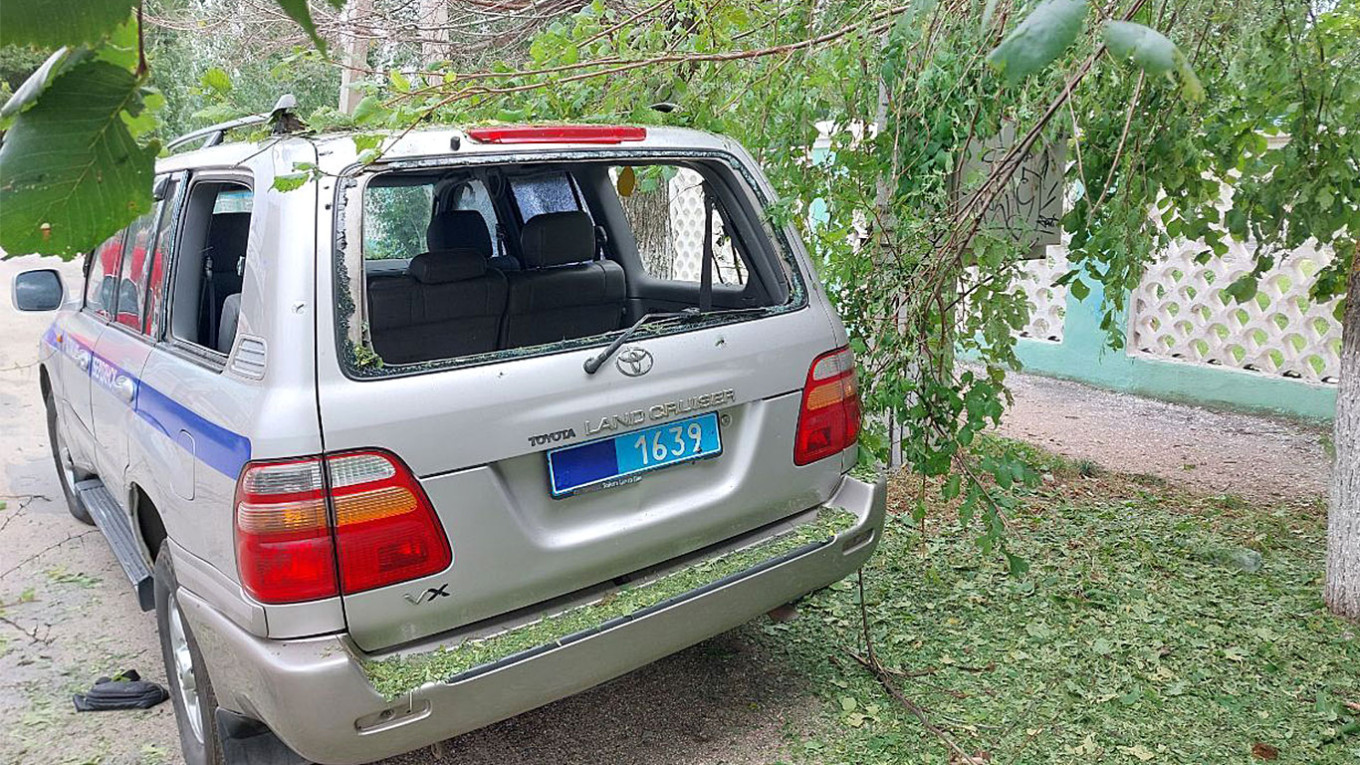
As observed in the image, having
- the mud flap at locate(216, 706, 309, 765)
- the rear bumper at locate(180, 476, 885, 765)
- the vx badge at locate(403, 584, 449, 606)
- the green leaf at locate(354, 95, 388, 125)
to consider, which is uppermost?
the green leaf at locate(354, 95, 388, 125)

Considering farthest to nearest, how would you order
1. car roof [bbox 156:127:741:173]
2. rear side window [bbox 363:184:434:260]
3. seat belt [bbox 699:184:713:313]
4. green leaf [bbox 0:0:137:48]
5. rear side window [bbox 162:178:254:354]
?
1. rear side window [bbox 363:184:434:260]
2. seat belt [bbox 699:184:713:313]
3. rear side window [bbox 162:178:254:354]
4. car roof [bbox 156:127:741:173]
5. green leaf [bbox 0:0:137:48]

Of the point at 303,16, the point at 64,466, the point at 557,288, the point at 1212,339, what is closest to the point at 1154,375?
the point at 1212,339

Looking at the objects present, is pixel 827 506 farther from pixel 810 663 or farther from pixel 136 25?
pixel 136 25

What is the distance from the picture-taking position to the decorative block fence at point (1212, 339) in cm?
636

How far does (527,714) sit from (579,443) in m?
1.16

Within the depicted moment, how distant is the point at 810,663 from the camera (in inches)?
135

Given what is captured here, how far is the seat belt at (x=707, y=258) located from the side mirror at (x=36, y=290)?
2778mm

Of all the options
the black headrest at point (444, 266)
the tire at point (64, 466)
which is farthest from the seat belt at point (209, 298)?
the tire at point (64, 466)

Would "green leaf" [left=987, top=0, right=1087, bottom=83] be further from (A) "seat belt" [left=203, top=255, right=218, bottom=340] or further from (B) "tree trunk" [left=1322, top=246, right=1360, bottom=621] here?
(B) "tree trunk" [left=1322, top=246, right=1360, bottom=621]

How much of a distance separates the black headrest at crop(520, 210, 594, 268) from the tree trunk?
270 cm

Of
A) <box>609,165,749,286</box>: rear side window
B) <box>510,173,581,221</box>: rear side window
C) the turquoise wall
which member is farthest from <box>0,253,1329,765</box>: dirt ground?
Result: <box>510,173,581,221</box>: rear side window

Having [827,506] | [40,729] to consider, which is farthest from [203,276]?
[827,506]

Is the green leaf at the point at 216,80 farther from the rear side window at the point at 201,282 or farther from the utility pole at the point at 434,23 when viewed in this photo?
the utility pole at the point at 434,23

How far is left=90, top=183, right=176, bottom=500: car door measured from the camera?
3000mm
